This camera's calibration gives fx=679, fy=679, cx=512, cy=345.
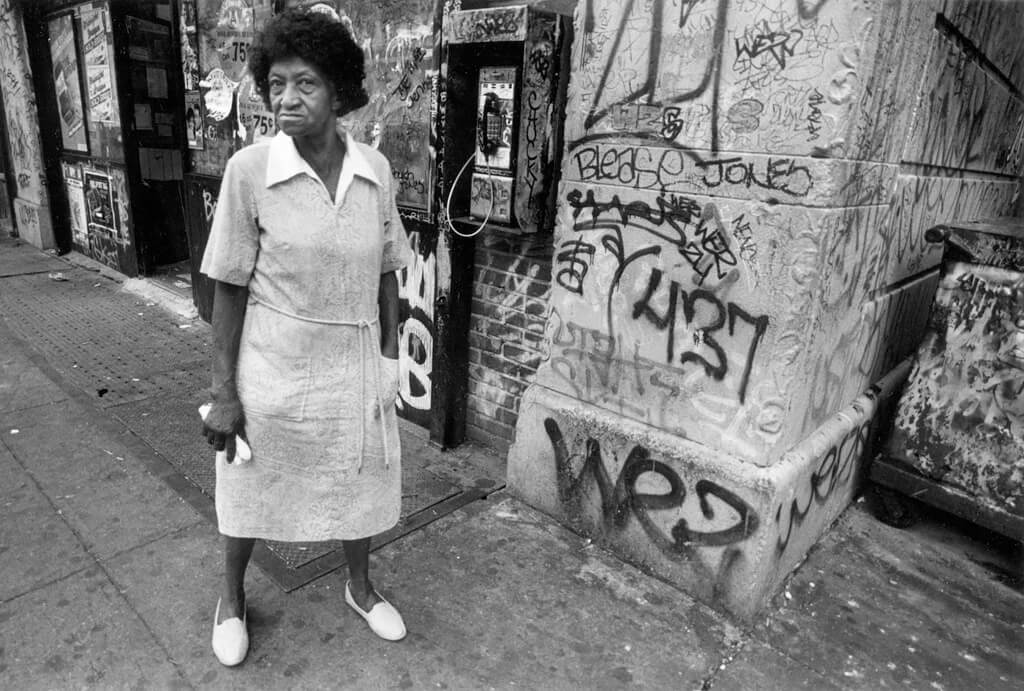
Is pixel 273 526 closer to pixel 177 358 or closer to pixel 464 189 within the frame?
pixel 464 189

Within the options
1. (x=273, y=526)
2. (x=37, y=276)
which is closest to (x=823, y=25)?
(x=273, y=526)

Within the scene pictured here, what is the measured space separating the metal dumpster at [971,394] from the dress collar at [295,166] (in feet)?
9.08

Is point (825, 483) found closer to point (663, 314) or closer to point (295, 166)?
point (663, 314)

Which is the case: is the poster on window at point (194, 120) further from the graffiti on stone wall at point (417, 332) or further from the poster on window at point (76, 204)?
the poster on window at point (76, 204)

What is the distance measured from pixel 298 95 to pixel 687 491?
207 cm

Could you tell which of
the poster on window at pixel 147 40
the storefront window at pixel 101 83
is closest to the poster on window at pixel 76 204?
the storefront window at pixel 101 83

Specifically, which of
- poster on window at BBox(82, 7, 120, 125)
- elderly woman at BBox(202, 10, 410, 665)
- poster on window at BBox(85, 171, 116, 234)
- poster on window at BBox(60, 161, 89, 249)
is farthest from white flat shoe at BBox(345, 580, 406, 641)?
poster on window at BBox(60, 161, 89, 249)

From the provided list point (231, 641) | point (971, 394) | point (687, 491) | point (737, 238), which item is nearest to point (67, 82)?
point (231, 641)

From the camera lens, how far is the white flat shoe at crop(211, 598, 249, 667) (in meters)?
2.30

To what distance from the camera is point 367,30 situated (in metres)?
4.07

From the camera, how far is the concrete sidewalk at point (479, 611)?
7.72 ft

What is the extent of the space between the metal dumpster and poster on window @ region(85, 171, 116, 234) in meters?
7.49

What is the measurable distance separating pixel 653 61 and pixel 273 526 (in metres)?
2.26

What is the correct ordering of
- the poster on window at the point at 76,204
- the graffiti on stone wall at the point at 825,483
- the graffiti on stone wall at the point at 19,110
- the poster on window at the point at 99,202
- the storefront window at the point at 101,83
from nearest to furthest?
1. the graffiti on stone wall at the point at 825,483
2. the storefront window at the point at 101,83
3. the poster on window at the point at 99,202
4. the poster on window at the point at 76,204
5. the graffiti on stone wall at the point at 19,110
